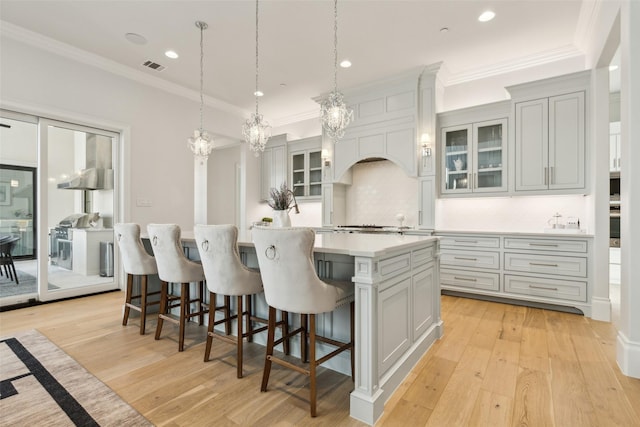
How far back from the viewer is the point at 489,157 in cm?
421

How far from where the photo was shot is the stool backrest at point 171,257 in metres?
2.51

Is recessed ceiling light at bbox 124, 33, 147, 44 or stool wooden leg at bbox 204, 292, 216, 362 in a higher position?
recessed ceiling light at bbox 124, 33, 147, 44

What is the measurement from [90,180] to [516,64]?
613 cm

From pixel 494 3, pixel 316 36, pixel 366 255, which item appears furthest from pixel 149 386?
pixel 494 3

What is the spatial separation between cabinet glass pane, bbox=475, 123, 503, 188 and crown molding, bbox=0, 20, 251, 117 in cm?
442

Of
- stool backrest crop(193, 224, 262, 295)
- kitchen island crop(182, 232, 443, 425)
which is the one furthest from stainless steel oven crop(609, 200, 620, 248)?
stool backrest crop(193, 224, 262, 295)

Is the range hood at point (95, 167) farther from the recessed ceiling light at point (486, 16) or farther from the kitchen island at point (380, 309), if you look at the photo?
the recessed ceiling light at point (486, 16)

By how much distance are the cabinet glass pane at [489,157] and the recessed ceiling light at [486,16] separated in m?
1.32

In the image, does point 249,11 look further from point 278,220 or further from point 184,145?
point 184,145

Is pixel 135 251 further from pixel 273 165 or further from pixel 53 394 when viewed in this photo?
pixel 273 165

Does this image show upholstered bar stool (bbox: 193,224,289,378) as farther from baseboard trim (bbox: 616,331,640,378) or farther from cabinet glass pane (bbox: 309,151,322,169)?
cabinet glass pane (bbox: 309,151,322,169)

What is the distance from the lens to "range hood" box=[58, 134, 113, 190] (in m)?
4.25

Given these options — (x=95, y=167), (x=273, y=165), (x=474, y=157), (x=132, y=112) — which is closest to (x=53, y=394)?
(x=95, y=167)

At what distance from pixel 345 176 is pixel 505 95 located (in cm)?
262
